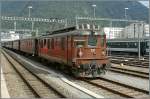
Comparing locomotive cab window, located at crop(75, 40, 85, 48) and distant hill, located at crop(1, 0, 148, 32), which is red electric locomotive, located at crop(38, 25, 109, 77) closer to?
locomotive cab window, located at crop(75, 40, 85, 48)

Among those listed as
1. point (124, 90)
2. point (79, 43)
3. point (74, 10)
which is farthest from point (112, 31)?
point (124, 90)

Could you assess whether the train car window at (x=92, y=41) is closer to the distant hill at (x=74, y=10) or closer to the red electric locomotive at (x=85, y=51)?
the red electric locomotive at (x=85, y=51)

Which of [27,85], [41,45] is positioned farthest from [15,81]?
[41,45]

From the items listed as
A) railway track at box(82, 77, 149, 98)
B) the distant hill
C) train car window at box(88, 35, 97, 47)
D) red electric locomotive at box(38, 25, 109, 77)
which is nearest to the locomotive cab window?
red electric locomotive at box(38, 25, 109, 77)

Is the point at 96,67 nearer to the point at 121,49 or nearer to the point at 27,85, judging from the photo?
the point at 27,85

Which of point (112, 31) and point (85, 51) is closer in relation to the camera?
point (85, 51)

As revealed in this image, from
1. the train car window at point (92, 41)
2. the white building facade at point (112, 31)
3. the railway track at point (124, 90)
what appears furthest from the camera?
the white building facade at point (112, 31)

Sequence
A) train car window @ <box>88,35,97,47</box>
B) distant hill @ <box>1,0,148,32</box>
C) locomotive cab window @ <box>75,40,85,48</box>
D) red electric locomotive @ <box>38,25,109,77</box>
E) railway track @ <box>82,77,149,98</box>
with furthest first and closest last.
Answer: distant hill @ <box>1,0,148,32</box>, train car window @ <box>88,35,97,47</box>, locomotive cab window @ <box>75,40,85,48</box>, red electric locomotive @ <box>38,25,109,77</box>, railway track @ <box>82,77,149,98</box>

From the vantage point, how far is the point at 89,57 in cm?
1842

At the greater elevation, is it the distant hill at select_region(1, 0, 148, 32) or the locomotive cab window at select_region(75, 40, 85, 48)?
the distant hill at select_region(1, 0, 148, 32)

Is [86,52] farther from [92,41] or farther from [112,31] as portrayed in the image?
[112,31]

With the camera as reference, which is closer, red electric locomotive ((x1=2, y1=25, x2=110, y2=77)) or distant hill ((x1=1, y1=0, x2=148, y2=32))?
red electric locomotive ((x1=2, y1=25, x2=110, y2=77))

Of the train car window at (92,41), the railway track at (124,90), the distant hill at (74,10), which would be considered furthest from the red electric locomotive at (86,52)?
the distant hill at (74,10)

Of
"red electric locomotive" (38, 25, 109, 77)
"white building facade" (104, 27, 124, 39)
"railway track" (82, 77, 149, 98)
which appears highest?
"white building facade" (104, 27, 124, 39)
